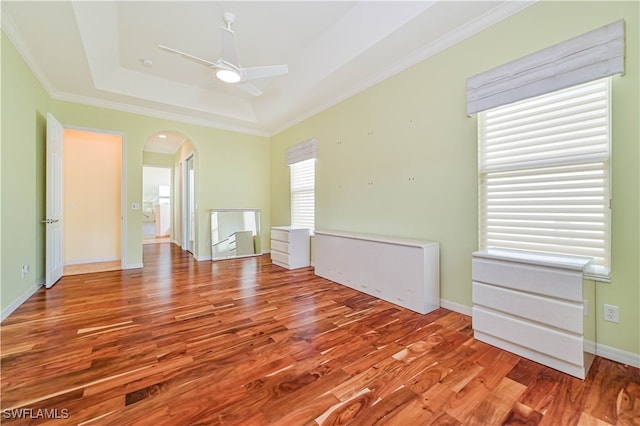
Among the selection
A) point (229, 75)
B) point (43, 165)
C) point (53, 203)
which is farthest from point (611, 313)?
point (43, 165)

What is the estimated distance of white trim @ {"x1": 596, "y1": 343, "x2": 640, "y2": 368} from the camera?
181cm

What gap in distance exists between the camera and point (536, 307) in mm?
1891

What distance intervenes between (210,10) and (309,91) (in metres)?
1.58

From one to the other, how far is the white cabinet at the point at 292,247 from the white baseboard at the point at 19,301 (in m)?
3.26

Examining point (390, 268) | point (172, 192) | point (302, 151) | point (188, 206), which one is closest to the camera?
point (390, 268)

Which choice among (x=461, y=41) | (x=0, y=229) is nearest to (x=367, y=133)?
(x=461, y=41)

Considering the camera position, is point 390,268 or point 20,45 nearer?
point 20,45

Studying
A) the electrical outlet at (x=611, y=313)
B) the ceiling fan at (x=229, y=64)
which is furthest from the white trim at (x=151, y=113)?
the electrical outlet at (x=611, y=313)

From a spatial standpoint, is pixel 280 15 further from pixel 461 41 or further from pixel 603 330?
pixel 603 330

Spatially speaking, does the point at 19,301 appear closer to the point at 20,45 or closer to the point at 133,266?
the point at 133,266

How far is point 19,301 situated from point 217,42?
3.86 m

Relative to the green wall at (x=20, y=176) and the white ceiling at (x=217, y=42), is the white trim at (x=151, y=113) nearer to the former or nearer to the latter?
the white ceiling at (x=217, y=42)

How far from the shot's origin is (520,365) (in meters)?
1.86

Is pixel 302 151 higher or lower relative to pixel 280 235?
higher
